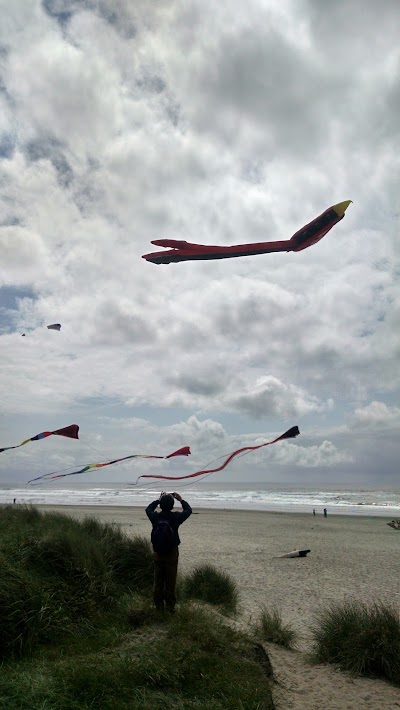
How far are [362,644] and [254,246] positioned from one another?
4.92 meters

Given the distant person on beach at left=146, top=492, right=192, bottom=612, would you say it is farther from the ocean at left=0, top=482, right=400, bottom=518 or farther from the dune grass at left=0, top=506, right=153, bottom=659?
the ocean at left=0, top=482, right=400, bottom=518

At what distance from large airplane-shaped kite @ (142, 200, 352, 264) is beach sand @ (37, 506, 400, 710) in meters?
4.61

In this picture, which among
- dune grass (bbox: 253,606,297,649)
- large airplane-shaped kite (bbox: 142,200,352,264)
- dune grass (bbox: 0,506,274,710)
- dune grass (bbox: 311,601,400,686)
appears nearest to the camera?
dune grass (bbox: 0,506,274,710)

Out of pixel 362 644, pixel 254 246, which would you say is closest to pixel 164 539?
pixel 362 644

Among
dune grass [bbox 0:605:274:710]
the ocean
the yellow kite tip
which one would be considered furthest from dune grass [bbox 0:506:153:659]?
the ocean

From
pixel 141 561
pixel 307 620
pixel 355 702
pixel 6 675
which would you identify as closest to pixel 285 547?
pixel 307 620

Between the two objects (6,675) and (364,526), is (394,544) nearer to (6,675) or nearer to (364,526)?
(364,526)

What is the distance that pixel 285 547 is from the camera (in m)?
18.7

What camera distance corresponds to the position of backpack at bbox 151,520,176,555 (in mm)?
6579

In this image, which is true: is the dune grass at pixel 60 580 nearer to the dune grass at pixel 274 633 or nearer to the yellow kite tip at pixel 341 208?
the dune grass at pixel 274 633

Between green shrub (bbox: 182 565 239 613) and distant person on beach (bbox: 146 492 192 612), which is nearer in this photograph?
distant person on beach (bbox: 146 492 192 612)

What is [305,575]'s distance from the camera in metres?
13.3

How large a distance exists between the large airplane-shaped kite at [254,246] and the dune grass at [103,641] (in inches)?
158

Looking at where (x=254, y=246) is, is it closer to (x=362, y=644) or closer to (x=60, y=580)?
(x=362, y=644)
